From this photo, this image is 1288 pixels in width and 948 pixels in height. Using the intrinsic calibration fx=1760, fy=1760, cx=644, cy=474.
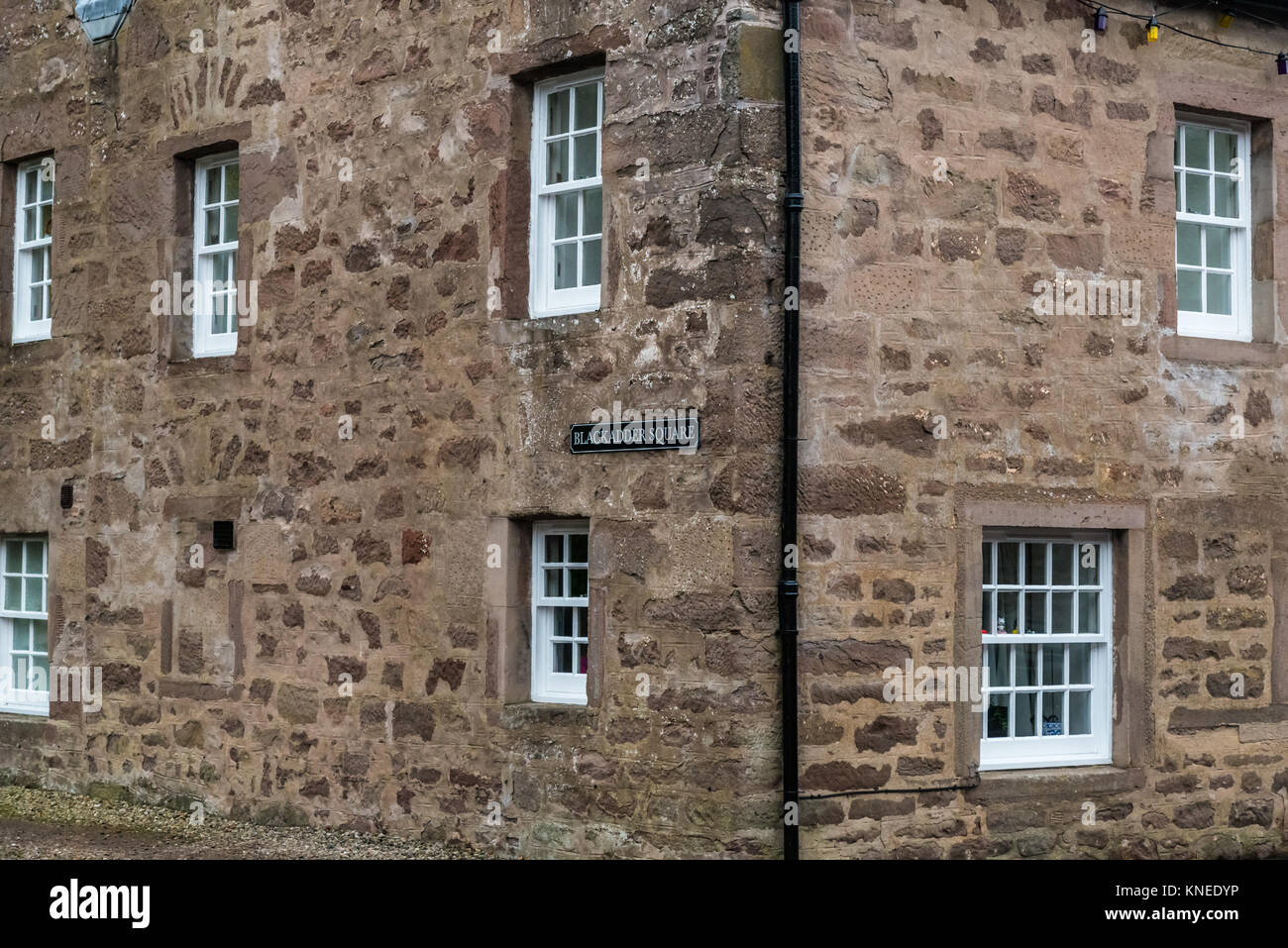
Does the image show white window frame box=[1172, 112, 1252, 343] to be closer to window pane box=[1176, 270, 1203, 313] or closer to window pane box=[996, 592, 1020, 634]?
window pane box=[1176, 270, 1203, 313]

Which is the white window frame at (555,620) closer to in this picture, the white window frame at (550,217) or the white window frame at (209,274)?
the white window frame at (550,217)

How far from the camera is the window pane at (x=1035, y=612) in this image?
34.5 feet

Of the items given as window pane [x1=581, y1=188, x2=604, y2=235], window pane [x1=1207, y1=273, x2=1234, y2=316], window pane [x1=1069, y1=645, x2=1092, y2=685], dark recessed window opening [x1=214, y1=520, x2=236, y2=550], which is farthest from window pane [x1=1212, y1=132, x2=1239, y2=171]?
dark recessed window opening [x1=214, y1=520, x2=236, y2=550]

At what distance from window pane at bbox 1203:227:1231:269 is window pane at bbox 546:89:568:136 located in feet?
13.6

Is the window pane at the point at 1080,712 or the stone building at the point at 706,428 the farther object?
the window pane at the point at 1080,712

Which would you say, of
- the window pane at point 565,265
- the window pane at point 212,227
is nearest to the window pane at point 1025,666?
the window pane at point 565,265

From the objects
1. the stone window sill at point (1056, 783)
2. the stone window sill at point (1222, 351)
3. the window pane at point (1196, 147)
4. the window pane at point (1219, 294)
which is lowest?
the stone window sill at point (1056, 783)

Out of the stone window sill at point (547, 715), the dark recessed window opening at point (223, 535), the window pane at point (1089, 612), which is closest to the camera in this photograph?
the stone window sill at point (547, 715)

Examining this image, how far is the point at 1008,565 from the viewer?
10438mm

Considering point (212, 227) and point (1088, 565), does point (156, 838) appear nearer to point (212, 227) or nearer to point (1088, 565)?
point (212, 227)

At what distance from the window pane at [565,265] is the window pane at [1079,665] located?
3.76 metres

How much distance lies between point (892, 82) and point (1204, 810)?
4.80 m

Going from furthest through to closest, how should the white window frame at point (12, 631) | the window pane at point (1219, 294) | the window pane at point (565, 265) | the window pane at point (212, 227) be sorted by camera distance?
1. the white window frame at point (12, 631)
2. the window pane at point (212, 227)
3. the window pane at point (1219, 294)
4. the window pane at point (565, 265)

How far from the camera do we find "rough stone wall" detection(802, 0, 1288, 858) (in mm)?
9586
